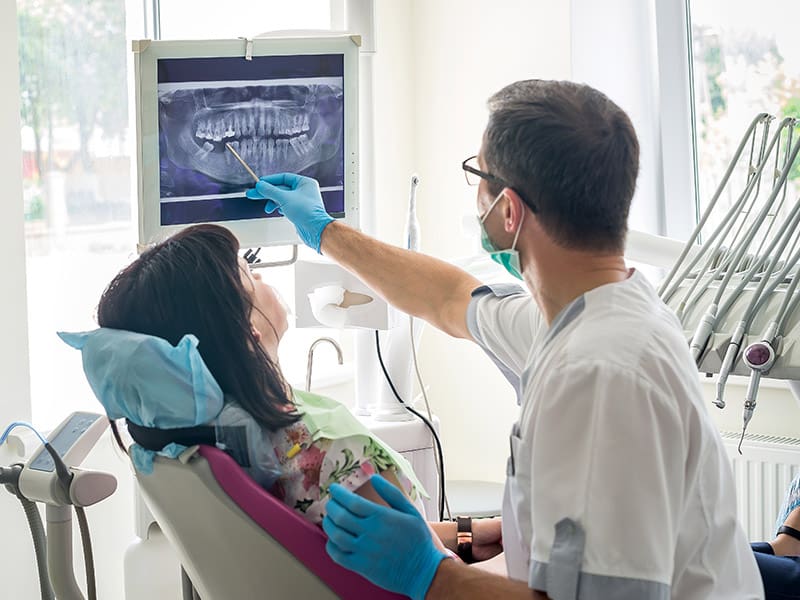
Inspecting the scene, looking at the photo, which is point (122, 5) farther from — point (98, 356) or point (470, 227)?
point (98, 356)

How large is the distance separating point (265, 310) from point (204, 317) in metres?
0.15

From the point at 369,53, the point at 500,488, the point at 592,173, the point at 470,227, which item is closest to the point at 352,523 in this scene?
the point at 592,173

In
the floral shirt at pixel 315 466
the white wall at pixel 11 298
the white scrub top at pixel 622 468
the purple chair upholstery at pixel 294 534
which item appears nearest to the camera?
the white scrub top at pixel 622 468

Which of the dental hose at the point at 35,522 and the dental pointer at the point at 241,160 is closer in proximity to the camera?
the dental hose at the point at 35,522

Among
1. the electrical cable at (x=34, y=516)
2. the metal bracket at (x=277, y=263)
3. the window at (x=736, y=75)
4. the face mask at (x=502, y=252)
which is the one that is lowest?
the electrical cable at (x=34, y=516)

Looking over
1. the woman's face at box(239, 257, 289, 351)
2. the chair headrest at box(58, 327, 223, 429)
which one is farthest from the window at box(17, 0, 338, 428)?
the chair headrest at box(58, 327, 223, 429)

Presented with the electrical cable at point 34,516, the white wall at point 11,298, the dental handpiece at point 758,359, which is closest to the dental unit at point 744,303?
the dental handpiece at point 758,359

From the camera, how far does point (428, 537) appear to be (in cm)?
145

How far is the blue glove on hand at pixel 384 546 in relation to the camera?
143cm

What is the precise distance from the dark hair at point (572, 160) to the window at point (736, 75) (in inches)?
70.5

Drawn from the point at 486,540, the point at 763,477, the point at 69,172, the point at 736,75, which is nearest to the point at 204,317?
the point at 486,540

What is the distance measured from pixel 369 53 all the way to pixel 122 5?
923 millimetres

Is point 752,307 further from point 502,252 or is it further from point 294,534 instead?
point 294,534

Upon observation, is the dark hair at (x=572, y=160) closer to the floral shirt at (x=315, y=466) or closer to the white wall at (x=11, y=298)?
the floral shirt at (x=315, y=466)
